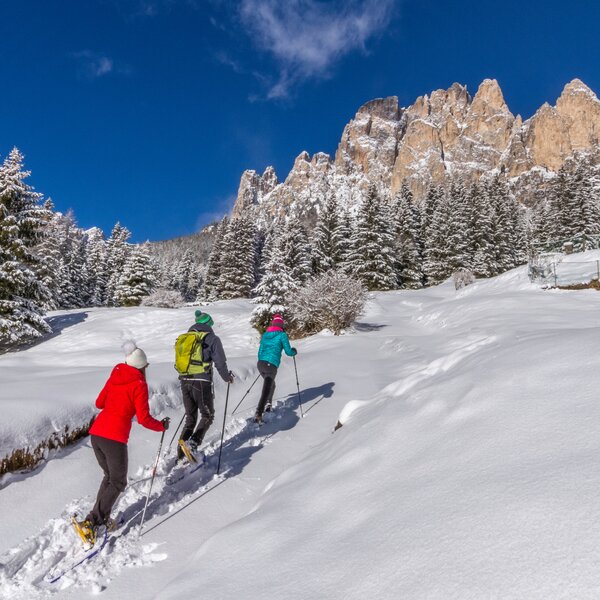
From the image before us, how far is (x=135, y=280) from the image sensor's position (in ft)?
131

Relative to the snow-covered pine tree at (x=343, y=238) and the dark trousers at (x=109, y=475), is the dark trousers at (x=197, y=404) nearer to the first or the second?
the dark trousers at (x=109, y=475)

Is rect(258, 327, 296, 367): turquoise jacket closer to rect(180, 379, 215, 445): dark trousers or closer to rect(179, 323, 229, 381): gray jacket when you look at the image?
rect(179, 323, 229, 381): gray jacket

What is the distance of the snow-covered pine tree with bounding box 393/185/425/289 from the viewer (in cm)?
4188

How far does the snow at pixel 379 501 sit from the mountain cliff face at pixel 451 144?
Result: 370 feet

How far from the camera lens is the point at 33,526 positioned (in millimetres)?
4141

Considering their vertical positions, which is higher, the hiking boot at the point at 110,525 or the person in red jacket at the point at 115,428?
the person in red jacket at the point at 115,428

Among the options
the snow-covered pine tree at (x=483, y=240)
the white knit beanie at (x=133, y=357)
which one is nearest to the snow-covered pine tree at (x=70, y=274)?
the snow-covered pine tree at (x=483, y=240)

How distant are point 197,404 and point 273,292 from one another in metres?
16.3

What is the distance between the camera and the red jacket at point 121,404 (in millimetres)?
4043

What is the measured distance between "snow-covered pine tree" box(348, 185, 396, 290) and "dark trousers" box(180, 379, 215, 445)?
31814 millimetres

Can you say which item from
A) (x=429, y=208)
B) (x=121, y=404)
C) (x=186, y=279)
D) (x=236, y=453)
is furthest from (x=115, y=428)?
(x=186, y=279)

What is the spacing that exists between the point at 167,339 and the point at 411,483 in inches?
760

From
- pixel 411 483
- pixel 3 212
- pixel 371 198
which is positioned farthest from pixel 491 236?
pixel 411 483

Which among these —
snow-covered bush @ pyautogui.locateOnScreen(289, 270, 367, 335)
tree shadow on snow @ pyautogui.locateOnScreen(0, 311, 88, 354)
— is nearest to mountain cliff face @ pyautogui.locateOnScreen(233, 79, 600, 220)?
tree shadow on snow @ pyautogui.locateOnScreen(0, 311, 88, 354)
